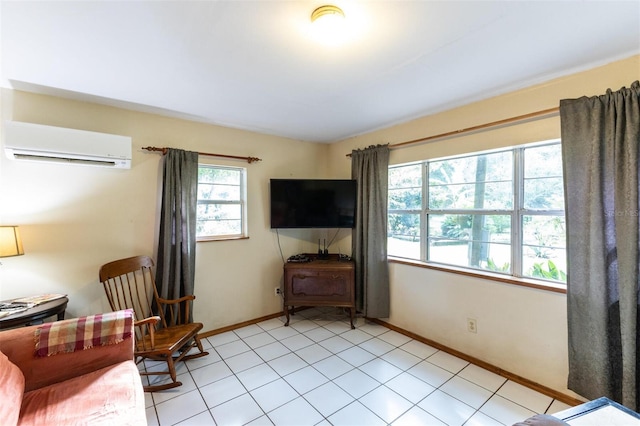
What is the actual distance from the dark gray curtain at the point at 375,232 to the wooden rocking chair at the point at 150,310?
181 cm

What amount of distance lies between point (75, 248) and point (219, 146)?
158 centimetres

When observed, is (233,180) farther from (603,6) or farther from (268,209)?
(603,6)

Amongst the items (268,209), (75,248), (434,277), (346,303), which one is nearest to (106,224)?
(75,248)

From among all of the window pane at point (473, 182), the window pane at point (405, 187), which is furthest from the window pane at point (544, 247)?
the window pane at point (405, 187)

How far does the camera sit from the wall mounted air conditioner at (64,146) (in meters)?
1.91

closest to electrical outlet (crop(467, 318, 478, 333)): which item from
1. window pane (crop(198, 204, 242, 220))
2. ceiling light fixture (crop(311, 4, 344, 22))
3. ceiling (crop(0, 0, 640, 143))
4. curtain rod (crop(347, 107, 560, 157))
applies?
curtain rod (crop(347, 107, 560, 157))

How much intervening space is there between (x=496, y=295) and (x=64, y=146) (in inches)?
143

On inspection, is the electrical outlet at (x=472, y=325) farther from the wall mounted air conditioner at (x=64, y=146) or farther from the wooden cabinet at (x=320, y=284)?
the wall mounted air conditioner at (x=64, y=146)

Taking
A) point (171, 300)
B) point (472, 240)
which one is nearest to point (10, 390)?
point (171, 300)

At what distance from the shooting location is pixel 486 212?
2.38 metres

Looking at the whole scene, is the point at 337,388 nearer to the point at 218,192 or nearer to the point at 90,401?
the point at 90,401

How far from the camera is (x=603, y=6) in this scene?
125 cm

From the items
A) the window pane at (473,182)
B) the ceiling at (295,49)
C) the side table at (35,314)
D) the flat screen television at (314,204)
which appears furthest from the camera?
the flat screen television at (314,204)

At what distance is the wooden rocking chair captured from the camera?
6.75ft
